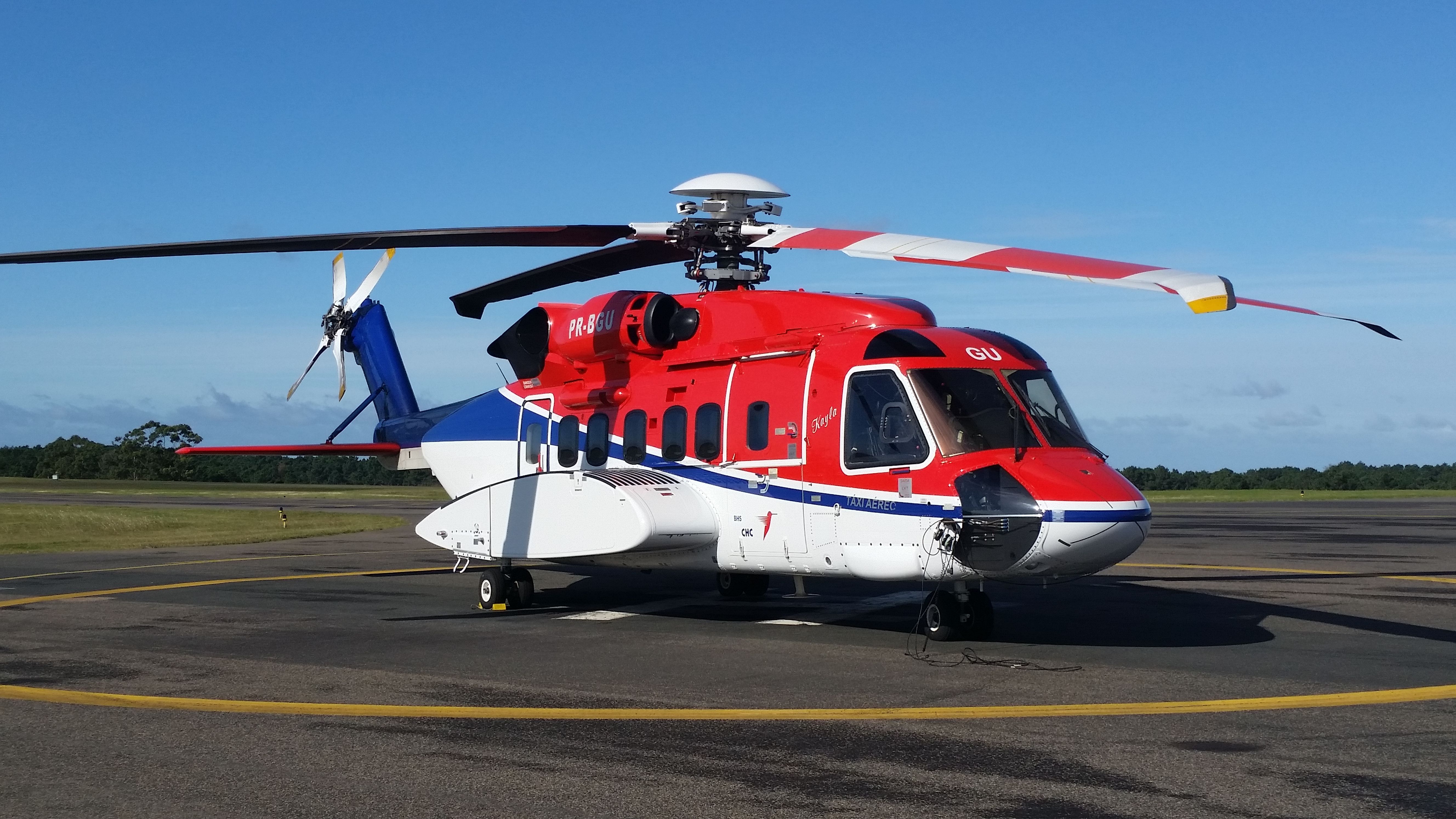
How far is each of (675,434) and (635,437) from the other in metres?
0.83

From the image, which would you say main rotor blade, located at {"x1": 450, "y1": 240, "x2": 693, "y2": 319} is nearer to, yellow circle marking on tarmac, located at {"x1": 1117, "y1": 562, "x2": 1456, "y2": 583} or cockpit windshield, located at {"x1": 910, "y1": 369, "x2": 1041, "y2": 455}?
cockpit windshield, located at {"x1": 910, "y1": 369, "x2": 1041, "y2": 455}

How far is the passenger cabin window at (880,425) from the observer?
12805 millimetres

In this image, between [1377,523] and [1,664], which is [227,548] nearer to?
[1,664]

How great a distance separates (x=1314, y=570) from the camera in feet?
72.9

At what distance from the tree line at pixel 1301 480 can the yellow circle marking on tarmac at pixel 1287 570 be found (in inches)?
2799

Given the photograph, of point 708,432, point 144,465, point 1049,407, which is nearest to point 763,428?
point 708,432

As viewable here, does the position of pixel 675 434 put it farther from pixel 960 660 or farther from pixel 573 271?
pixel 960 660

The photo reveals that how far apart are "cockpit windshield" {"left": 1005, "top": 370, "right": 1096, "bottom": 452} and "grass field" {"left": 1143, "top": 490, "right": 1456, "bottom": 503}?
5726 centimetres

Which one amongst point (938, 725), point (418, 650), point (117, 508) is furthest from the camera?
point (117, 508)

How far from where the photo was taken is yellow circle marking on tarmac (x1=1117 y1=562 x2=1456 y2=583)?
2041 centimetres


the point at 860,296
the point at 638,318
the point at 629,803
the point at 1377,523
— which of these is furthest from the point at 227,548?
the point at 1377,523

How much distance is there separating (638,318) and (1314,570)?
1387 cm

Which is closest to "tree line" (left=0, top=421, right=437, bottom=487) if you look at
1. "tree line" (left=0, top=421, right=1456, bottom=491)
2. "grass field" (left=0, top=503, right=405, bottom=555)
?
"tree line" (left=0, top=421, right=1456, bottom=491)

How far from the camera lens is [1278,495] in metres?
76.6
